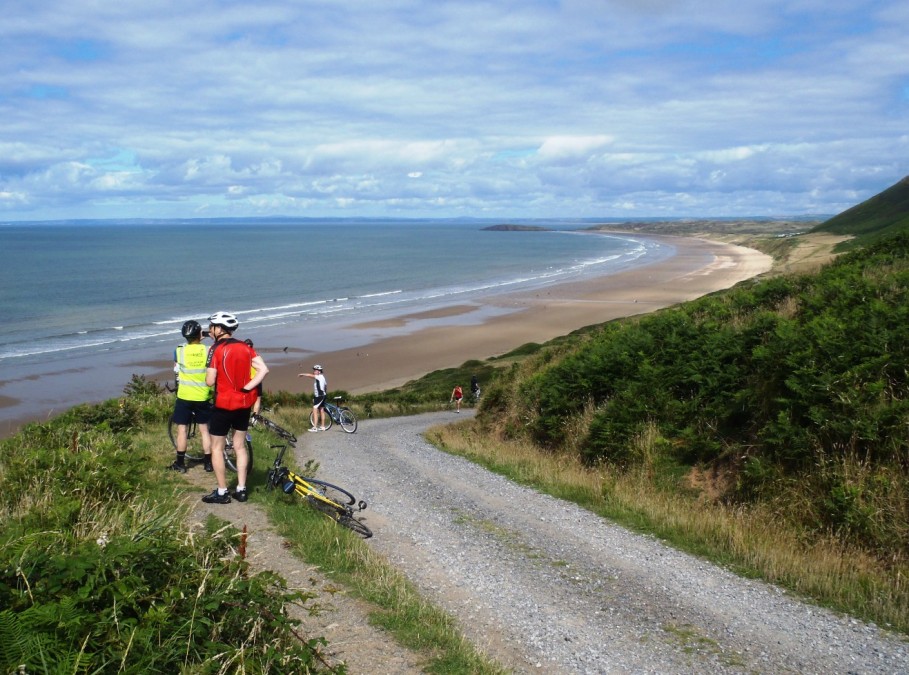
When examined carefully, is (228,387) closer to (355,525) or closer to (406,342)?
(355,525)

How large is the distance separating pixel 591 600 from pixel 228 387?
410 centimetres

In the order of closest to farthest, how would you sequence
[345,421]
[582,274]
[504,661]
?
[504,661] < [345,421] < [582,274]

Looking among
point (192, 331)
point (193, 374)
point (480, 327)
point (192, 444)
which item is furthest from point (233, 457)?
point (480, 327)

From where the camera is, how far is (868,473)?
746 cm

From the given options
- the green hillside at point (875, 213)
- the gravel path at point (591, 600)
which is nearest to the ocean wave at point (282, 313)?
the gravel path at point (591, 600)

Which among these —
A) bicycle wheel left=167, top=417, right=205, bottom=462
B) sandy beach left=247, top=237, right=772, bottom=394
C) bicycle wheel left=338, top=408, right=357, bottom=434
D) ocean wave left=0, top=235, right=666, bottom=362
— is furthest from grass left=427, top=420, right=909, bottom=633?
ocean wave left=0, top=235, right=666, bottom=362

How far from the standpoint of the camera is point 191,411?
30.1 ft

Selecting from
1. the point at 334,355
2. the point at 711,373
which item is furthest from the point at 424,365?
the point at 711,373

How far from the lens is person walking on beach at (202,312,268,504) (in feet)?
25.2

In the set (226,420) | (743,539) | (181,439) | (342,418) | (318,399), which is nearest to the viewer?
(743,539)

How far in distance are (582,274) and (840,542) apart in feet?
296

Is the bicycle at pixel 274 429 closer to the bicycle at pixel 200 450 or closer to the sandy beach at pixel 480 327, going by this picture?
the bicycle at pixel 200 450

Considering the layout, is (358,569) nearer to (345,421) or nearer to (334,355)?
(345,421)

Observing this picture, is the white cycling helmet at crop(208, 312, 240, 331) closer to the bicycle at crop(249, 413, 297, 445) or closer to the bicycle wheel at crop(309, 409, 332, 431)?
the bicycle at crop(249, 413, 297, 445)
